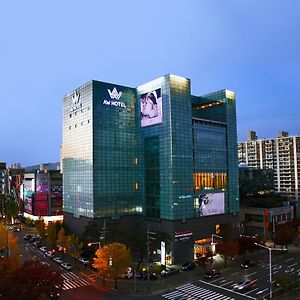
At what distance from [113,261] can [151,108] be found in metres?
47.0

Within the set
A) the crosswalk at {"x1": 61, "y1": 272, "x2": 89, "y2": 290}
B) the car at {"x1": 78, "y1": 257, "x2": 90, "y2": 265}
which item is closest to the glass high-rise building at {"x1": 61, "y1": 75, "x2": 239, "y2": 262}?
the car at {"x1": 78, "y1": 257, "x2": 90, "y2": 265}

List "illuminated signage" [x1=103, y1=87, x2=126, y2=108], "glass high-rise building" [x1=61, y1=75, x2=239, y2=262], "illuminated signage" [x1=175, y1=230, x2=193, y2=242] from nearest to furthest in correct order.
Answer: "illuminated signage" [x1=175, y1=230, x2=193, y2=242] < "glass high-rise building" [x1=61, y1=75, x2=239, y2=262] < "illuminated signage" [x1=103, y1=87, x2=126, y2=108]

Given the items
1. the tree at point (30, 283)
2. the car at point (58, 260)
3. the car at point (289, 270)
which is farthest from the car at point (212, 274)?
the car at point (58, 260)

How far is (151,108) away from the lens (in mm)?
95312

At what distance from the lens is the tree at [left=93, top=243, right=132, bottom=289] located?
6144cm

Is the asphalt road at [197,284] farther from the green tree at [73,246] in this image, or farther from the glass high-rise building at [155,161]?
the glass high-rise building at [155,161]

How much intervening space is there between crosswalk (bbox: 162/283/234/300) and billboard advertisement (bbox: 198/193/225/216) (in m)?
32.3

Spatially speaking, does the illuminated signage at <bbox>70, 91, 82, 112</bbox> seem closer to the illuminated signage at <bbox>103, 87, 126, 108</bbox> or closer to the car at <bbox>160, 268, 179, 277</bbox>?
the illuminated signage at <bbox>103, 87, 126, 108</bbox>

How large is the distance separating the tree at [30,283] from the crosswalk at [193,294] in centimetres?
2103

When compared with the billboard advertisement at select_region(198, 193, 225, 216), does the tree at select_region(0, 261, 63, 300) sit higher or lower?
lower

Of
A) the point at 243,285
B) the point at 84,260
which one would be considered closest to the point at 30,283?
the point at 243,285

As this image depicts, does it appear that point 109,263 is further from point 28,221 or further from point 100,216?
point 28,221

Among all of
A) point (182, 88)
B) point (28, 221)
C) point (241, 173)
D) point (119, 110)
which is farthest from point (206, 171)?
point (28, 221)

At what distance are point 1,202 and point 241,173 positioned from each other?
113m
